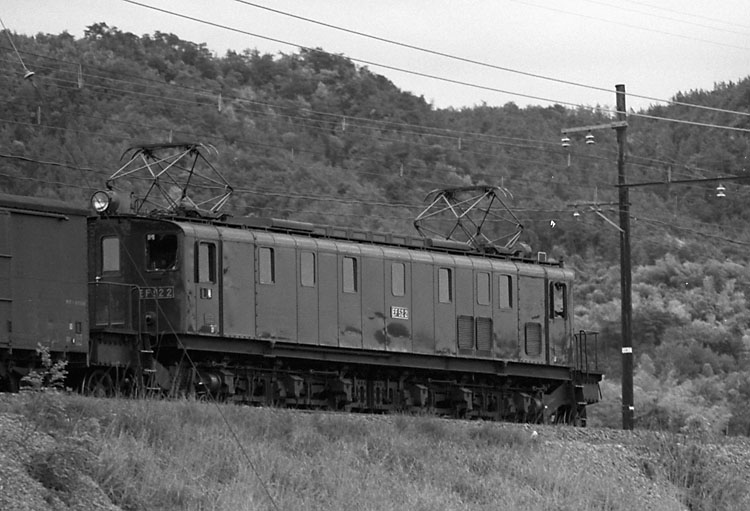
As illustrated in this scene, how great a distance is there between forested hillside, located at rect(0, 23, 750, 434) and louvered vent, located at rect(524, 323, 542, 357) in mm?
9781

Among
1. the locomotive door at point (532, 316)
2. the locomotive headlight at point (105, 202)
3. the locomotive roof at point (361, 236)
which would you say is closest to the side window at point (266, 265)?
the locomotive roof at point (361, 236)

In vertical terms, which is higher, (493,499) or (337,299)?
(337,299)

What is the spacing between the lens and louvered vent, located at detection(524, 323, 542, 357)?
3209 centimetres

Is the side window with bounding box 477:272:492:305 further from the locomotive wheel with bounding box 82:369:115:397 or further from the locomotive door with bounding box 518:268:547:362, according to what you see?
the locomotive wheel with bounding box 82:369:115:397

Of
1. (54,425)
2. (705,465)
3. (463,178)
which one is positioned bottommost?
(705,465)

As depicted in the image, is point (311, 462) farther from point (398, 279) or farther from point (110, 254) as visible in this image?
point (398, 279)

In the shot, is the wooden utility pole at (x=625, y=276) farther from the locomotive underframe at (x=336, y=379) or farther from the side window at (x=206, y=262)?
the side window at (x=206, y=262)

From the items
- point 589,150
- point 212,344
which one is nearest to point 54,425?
point 212,344

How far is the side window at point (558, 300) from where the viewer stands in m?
33.0

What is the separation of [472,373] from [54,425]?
1520cm

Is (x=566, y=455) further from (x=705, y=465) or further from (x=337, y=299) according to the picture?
(x=337, y=299)

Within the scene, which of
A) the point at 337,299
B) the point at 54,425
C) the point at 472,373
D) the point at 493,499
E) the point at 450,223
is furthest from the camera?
the point at 450,223

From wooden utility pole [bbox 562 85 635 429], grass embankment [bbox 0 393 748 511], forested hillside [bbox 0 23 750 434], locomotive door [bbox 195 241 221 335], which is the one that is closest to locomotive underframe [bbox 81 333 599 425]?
locomotive door [bbox 195 241 221 335]

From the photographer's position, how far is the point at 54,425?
16719mm
